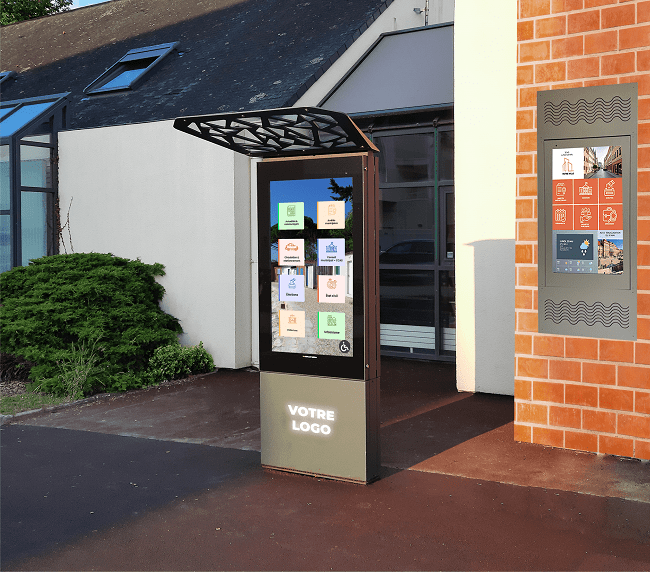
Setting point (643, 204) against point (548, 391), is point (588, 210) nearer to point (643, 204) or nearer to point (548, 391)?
point (643, 204)

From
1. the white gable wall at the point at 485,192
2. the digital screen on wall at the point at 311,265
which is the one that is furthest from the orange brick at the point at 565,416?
the digital screen on wall at the point at 311,265

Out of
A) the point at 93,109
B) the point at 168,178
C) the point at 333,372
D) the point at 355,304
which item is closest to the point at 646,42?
the point at 355,304

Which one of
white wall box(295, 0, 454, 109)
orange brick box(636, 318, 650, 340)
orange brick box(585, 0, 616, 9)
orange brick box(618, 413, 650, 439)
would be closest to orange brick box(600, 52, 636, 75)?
orange brick box(585, 0, 616, 9)

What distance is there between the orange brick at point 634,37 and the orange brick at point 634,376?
2.53 meters

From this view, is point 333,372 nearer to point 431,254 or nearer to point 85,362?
point 85,362

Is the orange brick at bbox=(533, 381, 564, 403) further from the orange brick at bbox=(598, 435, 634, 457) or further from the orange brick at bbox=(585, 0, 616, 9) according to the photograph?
the orange brick at bbox=(585, 0, 616, 9)

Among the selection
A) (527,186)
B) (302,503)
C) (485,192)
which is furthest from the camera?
(485,192)

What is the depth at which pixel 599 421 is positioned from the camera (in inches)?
235

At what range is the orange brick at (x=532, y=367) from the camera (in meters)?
6.21

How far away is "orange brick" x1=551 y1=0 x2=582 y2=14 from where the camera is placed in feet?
19.5

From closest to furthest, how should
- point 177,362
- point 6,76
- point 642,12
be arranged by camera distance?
1. point 642,12
2. point 177,362
3. point 6,76

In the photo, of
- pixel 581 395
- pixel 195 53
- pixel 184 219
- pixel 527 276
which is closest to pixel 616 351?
pixel 581 395

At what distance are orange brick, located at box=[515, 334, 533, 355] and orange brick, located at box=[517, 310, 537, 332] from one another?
0.20 ft

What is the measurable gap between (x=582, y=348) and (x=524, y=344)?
0.49 m
